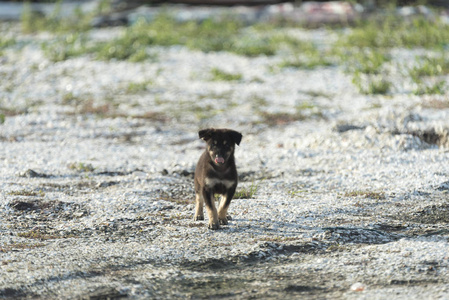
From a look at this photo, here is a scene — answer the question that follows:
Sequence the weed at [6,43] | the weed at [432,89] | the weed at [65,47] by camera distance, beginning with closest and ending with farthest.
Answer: the weed at [432,89] → the weed at [6,43] → the weed at [65,47]

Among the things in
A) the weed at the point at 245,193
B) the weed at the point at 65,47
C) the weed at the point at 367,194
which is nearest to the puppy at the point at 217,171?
the weed at the point at 245,193

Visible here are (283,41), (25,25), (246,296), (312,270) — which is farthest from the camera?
(25,25)

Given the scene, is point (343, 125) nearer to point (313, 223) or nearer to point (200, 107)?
point (200, 107)

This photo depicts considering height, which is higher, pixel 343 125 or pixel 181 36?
pixel 181 36

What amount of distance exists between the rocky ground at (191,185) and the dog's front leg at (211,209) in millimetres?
74

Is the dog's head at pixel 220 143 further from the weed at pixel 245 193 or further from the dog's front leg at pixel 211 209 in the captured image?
the weed at pixel 245 193

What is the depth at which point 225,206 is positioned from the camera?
660cm

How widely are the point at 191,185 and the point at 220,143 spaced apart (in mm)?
2130

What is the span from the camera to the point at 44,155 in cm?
985

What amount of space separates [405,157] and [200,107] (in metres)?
4.66

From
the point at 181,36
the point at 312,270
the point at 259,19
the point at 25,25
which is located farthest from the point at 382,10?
the point at 312,270

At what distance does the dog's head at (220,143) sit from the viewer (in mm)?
6391

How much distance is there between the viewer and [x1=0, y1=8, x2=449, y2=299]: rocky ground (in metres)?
5.38

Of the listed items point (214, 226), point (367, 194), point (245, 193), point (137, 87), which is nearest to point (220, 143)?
point (214, 226)
